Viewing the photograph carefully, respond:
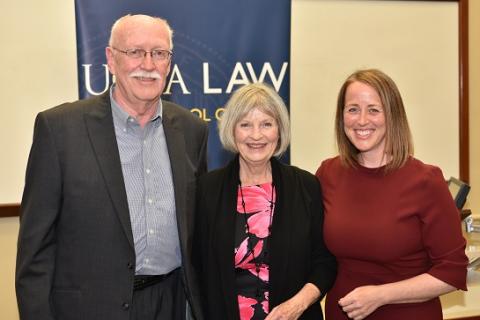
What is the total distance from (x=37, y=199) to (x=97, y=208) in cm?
20

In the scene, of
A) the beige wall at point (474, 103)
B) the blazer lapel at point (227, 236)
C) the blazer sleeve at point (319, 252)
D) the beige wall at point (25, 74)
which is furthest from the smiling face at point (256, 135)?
the beige wall at point (474, 103)

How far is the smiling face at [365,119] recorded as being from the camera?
2141 mm

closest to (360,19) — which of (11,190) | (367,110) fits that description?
(367,110)

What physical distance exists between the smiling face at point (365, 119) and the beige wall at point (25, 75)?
1894mm

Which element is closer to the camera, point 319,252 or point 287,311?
point 287,311

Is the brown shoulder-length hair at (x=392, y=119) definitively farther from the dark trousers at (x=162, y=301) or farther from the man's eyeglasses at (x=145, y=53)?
the dark trousers at (x=162, y=301)

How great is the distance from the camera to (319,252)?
2.23 meters

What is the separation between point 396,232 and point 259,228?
0.50m

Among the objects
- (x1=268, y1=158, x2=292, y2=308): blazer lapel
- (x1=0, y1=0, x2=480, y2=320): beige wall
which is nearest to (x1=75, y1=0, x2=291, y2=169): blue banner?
(x1=0, y1=0, x2=480, y2=320): beige wall

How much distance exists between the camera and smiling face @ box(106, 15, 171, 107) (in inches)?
82.8

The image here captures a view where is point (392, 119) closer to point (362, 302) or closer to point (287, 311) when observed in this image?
point (362, 302)

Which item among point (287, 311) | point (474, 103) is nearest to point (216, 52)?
point (287, 311)

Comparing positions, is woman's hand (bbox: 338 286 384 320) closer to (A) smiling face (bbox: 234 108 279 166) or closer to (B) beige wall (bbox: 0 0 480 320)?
(A) smiling face (bbox: 234 108 279 166)

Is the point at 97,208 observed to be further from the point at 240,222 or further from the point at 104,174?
the point at 240,222
